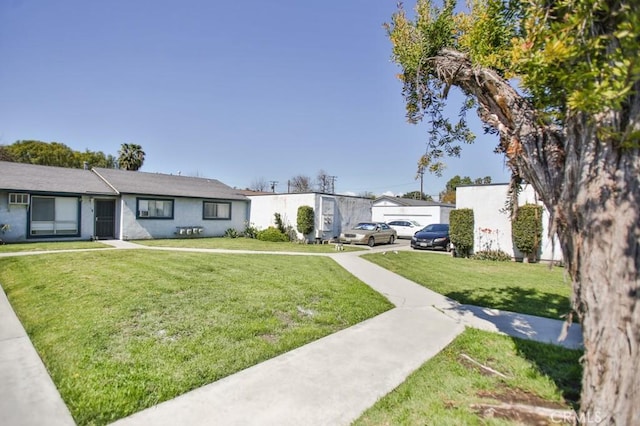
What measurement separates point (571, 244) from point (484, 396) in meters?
1.85

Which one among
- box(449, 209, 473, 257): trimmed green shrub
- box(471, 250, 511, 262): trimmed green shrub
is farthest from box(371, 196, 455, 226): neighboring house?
box(471, 250, 511, 262): trimmed green shrub

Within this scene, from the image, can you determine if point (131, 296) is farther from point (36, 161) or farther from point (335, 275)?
point (36, 161)

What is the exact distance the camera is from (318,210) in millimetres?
19906

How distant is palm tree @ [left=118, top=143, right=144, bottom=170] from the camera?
101 feet

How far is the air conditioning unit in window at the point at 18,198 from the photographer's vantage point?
1456cm

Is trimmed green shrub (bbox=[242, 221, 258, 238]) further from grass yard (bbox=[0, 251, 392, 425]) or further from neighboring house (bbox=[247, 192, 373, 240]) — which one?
grass yard (bbox=[0, 251, 392, 425])

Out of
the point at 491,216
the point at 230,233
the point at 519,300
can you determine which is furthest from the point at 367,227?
the point at 519,300

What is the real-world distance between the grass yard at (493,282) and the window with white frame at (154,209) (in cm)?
1276

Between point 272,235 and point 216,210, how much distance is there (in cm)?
482

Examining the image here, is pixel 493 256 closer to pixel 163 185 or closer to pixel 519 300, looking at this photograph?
pixel 519 300

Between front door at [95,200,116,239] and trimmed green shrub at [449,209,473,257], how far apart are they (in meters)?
18.8

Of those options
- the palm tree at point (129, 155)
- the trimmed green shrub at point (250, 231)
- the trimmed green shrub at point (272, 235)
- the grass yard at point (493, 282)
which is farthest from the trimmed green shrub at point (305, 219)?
the palm tree at point (129, 155)

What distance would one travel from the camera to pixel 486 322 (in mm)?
5488

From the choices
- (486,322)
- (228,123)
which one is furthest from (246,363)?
(228,123)
